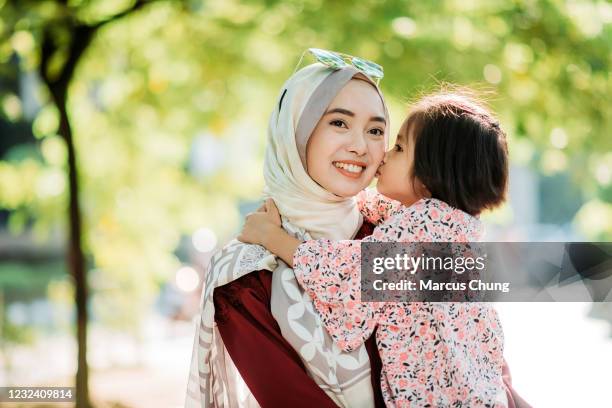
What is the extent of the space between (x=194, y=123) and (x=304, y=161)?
3.65 m

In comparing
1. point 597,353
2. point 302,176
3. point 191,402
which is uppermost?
point 302,176

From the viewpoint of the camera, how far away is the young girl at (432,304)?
6.51 feet

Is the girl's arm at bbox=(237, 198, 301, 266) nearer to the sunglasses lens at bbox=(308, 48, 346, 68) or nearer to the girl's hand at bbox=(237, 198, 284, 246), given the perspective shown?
the girl's hand at bbox=(237, 198, 284, 246)

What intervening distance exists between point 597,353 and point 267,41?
3.69 metres

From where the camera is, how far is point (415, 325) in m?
2.01

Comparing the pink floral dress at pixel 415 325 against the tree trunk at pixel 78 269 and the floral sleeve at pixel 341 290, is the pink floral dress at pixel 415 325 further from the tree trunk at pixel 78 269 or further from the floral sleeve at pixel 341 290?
the tree trunk at pixel 78 269

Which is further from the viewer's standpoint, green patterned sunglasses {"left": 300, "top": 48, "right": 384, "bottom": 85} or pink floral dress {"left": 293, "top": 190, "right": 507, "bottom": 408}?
green patterned sunglasses {"left": 300, "top": 48, "right": 384, "bottom": 85}

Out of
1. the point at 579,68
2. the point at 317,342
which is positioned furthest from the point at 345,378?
the point at 579,68

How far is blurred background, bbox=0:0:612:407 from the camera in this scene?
4.73 m

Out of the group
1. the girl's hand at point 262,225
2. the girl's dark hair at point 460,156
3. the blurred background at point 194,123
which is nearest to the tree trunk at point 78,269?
the blurred background at point 194,123

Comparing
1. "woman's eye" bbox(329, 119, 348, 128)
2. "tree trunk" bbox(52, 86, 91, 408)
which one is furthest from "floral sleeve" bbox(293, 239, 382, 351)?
"tree trunk" bbox(52, 86, 91, 408)

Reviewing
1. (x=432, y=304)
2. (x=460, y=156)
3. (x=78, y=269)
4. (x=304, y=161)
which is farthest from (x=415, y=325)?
(x=78, y=269)

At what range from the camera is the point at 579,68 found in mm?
4840

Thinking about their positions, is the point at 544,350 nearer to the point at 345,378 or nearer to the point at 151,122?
the point at 151,122
